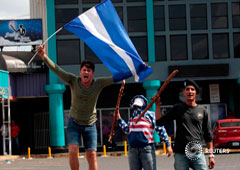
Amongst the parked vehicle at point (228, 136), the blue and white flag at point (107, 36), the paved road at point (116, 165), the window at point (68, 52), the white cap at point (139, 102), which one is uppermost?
the window at point (68, 52)

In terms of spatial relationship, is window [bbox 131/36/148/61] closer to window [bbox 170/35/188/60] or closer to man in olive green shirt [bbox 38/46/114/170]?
window [bbox 170/35/188/60]

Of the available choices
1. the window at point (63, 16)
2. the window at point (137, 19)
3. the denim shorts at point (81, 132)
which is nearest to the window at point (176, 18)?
the window at point (137, 19)

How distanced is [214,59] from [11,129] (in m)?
11.8

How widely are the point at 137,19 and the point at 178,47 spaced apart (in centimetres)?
277

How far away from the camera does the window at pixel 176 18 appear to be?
3347 cm

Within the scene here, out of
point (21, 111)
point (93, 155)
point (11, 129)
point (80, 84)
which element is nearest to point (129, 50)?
point (80, 84)

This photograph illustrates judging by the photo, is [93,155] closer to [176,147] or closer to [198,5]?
[176,147]

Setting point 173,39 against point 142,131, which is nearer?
point 142,131

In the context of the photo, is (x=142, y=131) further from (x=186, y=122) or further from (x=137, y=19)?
(x=137, y=19)

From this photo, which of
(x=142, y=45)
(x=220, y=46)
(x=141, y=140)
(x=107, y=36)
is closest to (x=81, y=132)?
Result: (x=141, y=140)

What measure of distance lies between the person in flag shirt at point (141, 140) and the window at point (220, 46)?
24483mm

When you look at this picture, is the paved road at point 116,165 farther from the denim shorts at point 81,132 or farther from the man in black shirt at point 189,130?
the man in black shirt at point 189,130

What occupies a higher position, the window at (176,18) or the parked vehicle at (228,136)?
the window at (176,18)

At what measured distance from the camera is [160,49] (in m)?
33.5
